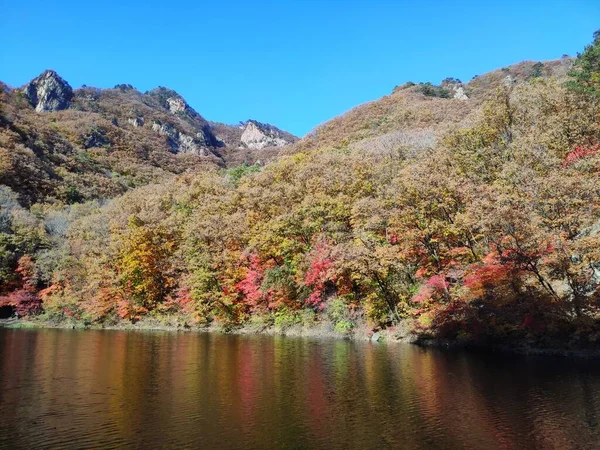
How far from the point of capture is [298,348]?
33.0 metres

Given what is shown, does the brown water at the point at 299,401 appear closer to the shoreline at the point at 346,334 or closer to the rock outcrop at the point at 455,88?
the shoreline at the point at 346,334

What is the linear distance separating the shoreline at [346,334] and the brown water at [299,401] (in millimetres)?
1830

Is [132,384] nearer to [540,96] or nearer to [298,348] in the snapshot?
[298,348]

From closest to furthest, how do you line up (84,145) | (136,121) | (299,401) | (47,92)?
(299,401) → (84,145) → (47,92) → (136,121)

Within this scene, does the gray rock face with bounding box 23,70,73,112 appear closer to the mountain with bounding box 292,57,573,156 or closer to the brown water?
the mountain with bounding box 292,57,573,156

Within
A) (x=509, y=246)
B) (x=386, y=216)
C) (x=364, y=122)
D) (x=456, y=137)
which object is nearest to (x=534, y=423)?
(x=509, y=246)

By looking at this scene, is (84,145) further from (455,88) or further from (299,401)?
(299,401)

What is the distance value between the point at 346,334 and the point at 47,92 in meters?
163

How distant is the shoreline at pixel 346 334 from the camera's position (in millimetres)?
26859

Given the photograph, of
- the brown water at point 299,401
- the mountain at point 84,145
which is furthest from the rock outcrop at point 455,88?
the brown water at point 299,401

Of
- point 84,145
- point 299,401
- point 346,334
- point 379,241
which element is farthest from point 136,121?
point 299,401

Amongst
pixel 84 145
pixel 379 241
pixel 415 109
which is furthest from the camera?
pixel 84 145

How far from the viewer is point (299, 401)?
17.2 meters

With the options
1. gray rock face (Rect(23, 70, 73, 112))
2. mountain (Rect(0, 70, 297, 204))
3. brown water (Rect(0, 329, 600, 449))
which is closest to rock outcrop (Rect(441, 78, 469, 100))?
mountain (Rect(0, 70, 297, 204))
